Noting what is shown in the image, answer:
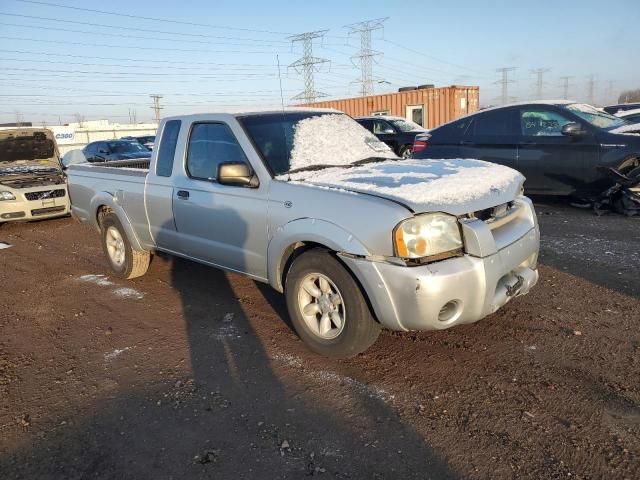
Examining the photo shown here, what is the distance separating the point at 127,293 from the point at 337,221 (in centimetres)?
309

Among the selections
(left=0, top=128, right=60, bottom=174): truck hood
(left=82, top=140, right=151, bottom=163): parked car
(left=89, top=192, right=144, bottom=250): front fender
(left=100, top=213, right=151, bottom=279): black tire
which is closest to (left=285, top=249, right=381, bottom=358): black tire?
(left=89, top=192, right=144, bottom=250): front fender

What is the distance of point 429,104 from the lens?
22969mm

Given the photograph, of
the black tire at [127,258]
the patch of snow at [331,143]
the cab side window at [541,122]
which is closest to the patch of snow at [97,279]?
Answer: the black tire at [127,258]

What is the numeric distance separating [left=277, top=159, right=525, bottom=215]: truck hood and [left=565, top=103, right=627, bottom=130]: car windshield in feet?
14.6

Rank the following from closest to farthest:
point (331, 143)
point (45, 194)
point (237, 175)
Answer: point (237, 175), point (331, 143), point (45, 194)

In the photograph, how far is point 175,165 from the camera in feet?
15.2

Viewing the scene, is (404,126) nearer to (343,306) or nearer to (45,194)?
(45,194)

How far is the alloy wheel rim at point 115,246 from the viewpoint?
5773 mm

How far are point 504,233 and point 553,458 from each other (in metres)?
1.48

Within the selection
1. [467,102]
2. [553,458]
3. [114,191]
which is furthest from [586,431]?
[467,102]

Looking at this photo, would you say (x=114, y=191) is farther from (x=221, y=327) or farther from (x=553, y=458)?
(x=553, y=458)

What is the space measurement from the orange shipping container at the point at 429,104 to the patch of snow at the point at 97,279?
59.6 feet

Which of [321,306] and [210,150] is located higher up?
[210,150]

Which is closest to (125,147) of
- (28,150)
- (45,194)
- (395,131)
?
(28,150)
